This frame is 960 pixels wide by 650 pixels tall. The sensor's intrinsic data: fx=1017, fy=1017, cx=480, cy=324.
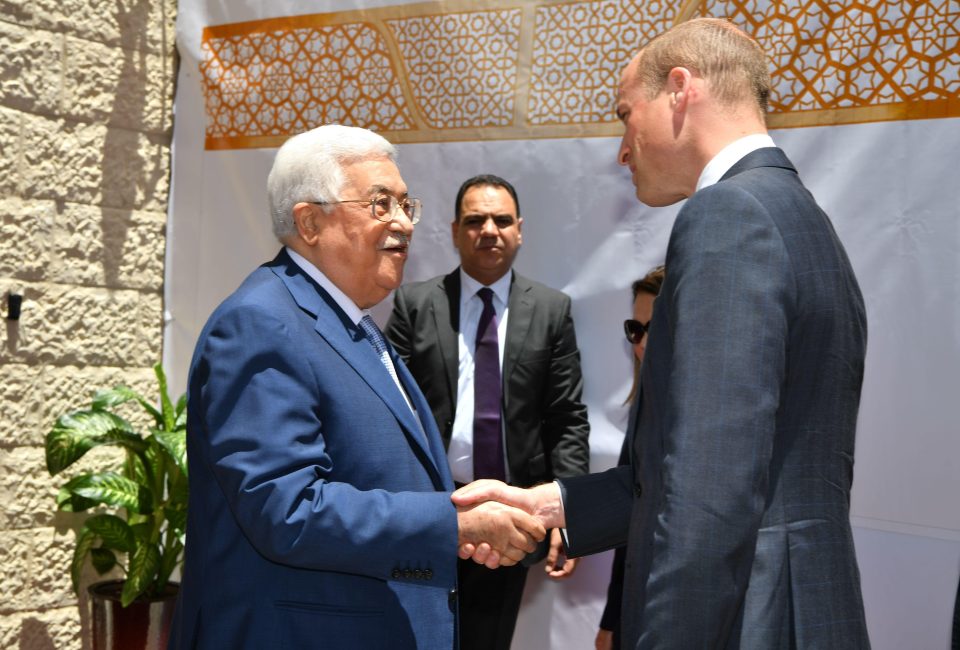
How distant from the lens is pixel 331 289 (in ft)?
6.63

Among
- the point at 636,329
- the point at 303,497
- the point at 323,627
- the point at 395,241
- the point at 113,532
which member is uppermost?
the point at 395,241

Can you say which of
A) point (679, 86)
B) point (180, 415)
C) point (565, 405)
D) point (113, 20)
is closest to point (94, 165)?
point (113, 20)

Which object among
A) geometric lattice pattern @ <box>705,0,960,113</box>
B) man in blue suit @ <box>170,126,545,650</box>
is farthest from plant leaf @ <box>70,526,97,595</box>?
geometric lattice pattern @ <box>705,0,960,113</box>

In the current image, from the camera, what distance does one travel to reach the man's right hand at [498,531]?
188cm

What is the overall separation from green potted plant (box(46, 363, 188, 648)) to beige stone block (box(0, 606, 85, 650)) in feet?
1.24

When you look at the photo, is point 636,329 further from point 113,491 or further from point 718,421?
point 113,491

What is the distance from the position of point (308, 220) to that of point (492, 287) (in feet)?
6.11

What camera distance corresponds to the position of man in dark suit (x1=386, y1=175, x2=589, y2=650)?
3.62 metres

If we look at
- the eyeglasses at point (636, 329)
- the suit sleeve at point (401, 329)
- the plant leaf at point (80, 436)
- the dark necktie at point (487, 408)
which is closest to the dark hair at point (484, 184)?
the suit sleeve at point (401, 329)

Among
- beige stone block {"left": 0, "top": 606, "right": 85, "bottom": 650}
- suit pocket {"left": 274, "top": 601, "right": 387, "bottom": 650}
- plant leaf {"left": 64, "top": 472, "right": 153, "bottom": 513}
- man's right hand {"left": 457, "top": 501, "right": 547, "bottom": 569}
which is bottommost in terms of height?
beige stone block {"left": 0, "top": 606, "right": 85, "bottom": 650}

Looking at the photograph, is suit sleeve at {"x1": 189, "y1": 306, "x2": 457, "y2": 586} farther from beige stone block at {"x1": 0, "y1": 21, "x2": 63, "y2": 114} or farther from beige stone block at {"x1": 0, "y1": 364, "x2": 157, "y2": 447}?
beige stone block at {"x1": 0, "y1": 21, "x2": 63, "y2": 114}

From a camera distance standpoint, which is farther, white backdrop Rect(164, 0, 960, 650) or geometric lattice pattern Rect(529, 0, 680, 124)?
A: geometric lattice pattern Rect(529, 0, 680, 124)

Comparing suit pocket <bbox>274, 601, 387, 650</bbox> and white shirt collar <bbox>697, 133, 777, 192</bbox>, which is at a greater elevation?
white shirt collar <bbox>697, 133, 777, 192</bbox>

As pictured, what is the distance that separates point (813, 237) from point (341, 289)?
3.09 ft
